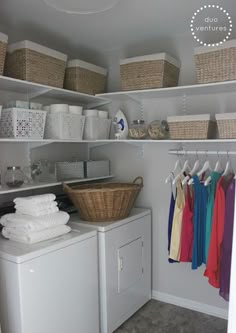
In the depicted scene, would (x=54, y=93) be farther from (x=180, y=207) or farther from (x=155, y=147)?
(x=180, y=207)

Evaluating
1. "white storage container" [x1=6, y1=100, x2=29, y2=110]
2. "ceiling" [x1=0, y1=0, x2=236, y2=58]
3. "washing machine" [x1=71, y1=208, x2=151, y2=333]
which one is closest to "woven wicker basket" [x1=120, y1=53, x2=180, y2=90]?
"ceiling" [x1=0, y1=0, x2=236, y2=58]

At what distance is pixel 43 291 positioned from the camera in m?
1.78

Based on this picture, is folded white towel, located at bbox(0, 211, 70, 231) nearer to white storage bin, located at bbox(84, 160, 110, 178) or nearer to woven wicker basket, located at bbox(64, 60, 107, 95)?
white storage bin, located at bbox(84, 160, 110, 178)

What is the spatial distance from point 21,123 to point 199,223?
1431 mm

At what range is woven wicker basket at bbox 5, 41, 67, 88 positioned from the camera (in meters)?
2.11

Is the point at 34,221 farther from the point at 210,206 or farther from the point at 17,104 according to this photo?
the point at 210,206

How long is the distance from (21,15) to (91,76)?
751 mm

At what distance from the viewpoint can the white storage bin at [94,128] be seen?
2654mm

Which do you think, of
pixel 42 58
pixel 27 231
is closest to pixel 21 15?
pixel 42 58

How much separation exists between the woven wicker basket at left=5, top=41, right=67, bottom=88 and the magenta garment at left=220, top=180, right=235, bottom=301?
1495 millimetres

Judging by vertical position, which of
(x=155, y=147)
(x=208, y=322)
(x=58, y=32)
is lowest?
(x=208, y=322)

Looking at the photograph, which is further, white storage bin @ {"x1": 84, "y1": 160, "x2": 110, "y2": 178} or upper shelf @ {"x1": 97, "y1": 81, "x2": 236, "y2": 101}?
white storage bin @ {"x1": 84, "y1": 160, "x2": 110, "y2": 178}

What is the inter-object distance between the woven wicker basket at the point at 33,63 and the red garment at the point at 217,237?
4.72 feet

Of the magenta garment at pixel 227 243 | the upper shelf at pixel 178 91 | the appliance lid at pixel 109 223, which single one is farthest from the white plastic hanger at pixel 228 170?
the appliance lid at pixel 109 223
